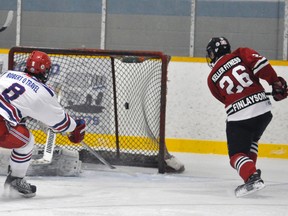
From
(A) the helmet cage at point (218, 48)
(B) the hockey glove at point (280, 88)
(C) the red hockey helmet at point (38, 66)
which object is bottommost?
(B) the hockey glove at point (280, 88)

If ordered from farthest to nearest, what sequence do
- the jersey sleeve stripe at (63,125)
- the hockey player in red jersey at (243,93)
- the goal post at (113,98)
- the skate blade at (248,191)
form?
the goal post at (113,98) → the hockey player in red jersey at (243,93) → the skate blade at (248,191) → the jersey sleeve stripe at (63,125)

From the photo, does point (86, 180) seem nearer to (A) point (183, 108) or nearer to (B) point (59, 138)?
(B) point (59, 138)

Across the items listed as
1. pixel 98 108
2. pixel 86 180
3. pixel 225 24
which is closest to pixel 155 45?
pixel 225 24

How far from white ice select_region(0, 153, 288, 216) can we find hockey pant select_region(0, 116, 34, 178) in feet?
0.59

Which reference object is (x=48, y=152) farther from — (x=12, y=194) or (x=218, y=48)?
(x=218, y=48)

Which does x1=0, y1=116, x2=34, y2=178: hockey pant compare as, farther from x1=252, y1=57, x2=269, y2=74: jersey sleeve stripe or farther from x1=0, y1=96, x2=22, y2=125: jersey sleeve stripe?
x1=252, y1=57, x2=269, y2=74: jersey sleeve stripe

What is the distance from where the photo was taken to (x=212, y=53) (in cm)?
568

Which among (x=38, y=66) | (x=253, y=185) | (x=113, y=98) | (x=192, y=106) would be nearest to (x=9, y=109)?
(x=38, y=66)

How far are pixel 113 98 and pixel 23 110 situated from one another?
7.70 ft

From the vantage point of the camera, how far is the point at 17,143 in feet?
16.1

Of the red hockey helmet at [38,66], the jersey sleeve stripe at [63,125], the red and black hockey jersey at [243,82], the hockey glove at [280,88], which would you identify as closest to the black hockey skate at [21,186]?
the jersey sleeve stripe at [63,125]

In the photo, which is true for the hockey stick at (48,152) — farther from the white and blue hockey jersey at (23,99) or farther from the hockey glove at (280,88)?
the hockey glove at (280,88)

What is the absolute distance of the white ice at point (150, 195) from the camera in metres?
4.70

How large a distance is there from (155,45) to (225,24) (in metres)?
0.70
